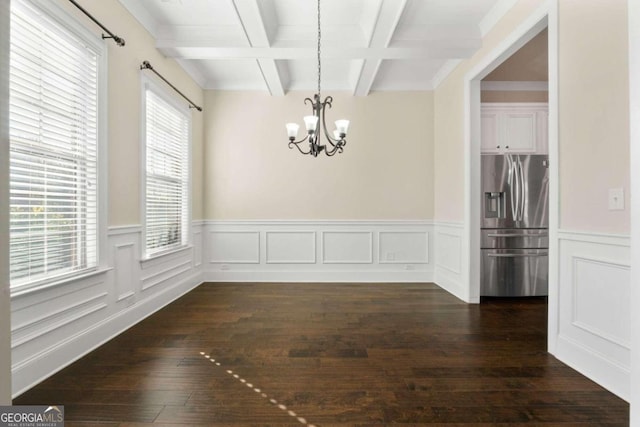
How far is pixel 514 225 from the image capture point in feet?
13.7

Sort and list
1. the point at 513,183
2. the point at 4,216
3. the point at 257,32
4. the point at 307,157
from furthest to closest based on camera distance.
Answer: the point at 307,157 → the point at 513,183 → the point at 257,32 → the point at 4,216

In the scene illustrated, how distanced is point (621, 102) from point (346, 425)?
7.71ft

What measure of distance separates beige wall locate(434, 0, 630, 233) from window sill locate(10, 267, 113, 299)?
3.50 metres

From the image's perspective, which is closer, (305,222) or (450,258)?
(450,258)

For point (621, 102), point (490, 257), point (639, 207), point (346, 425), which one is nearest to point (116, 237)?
point (346, 425)

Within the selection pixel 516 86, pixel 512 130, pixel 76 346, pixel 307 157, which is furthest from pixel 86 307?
pixel 516 86

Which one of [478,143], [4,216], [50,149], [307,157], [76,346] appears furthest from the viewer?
[307,157]

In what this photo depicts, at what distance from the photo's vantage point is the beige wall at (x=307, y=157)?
16.7 feet

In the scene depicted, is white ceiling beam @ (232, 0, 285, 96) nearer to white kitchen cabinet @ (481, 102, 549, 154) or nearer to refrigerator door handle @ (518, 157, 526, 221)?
white kitchen cabinet @ (481, 102, 549, 154)

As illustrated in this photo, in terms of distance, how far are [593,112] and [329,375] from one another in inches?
93.8

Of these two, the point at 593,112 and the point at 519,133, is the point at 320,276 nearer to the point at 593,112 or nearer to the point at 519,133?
the point at 519,133

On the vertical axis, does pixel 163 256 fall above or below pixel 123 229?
below

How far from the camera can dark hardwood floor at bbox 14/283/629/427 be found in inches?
71.9

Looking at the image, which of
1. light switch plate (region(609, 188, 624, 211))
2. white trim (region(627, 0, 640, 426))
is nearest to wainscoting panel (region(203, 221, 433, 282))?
light switch plate (region(609, 188, 624, 211))
